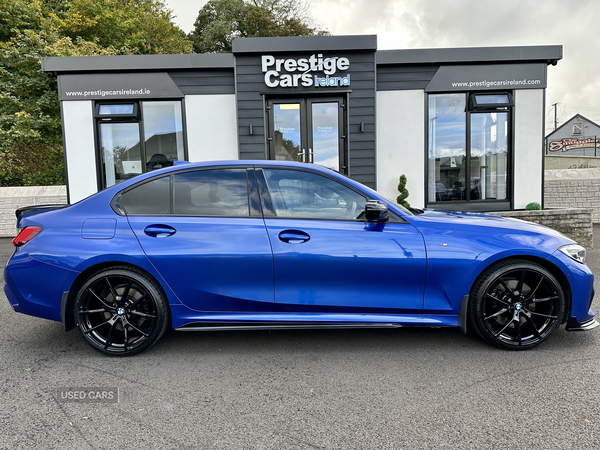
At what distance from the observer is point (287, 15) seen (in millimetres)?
34156

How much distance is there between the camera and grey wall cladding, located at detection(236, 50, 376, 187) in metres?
9.20

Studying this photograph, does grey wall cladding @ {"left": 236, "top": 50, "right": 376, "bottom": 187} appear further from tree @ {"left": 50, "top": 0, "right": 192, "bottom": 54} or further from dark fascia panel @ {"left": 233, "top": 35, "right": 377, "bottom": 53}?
tree @ {"left": 50, "top": 0, "right": 192, "bottom": 54}

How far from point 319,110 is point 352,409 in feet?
26.1

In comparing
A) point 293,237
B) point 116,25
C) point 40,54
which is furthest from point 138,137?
point 116,25

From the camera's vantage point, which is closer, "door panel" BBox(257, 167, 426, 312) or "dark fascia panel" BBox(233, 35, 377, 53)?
"door panel" BBox(257, 167, 426, 312)

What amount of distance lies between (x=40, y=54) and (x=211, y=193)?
61.3 feet

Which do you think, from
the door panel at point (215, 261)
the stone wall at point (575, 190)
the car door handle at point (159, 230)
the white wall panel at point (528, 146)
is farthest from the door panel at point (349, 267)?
the stone wall at point (575, 190)

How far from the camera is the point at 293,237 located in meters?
3.24

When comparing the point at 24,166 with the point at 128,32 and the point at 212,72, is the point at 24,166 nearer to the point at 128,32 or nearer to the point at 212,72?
the point at 128,32

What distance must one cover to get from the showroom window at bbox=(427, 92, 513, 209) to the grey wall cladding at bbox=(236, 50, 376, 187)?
1.60 metres

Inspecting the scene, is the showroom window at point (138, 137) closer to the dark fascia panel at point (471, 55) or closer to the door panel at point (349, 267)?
the dark fascia panel at point (471, 55)

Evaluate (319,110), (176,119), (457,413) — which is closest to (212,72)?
(176,119)

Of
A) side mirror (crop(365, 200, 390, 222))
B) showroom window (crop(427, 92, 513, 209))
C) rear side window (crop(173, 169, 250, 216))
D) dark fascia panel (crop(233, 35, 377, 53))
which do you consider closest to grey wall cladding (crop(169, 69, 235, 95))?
dark fascia panel (crop(233, 35, 377, 53))

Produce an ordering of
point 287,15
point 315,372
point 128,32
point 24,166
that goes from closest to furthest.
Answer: point 315,372 → point 24,166 → point 128,32 → point 287,15
